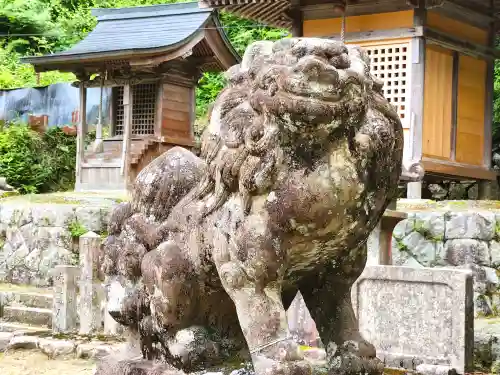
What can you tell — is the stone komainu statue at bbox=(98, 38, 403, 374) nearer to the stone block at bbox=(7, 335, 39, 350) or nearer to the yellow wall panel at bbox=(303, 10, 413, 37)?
the stone block at bbox=(7, 335, 39, 350)

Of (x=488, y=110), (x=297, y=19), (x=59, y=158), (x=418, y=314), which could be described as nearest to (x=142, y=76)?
(x=59, y=158)

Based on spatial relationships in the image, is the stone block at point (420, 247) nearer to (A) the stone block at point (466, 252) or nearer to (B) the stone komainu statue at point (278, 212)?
(A) the stone block at point (466, 252)

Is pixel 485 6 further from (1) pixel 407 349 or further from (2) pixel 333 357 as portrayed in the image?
(2) pixel 333 357

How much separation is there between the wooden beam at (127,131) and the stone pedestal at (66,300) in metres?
8.29

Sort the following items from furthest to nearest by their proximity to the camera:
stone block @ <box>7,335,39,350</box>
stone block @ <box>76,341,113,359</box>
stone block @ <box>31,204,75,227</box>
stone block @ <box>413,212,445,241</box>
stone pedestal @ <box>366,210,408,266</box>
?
stone block @ <box>31,204,75,227</box>, stone block @ <box>413,212,445,241</box>, stone block @ <box>7,335,39,350</box>, stone block @ <box>76,341,113,359</box>, stone pedestal @ <box>366,210,408,266</box>

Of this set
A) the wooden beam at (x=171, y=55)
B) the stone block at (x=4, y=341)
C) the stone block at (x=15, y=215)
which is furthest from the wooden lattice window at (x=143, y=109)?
the stone block at (x=4, y=341)

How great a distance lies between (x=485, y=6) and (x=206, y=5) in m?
4.79

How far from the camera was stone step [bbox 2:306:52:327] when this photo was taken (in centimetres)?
979

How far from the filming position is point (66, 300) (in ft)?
25.6

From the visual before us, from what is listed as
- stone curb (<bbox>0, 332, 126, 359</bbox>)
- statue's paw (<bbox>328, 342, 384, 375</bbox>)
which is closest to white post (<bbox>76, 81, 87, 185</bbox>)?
stone curb (<bbox>0, 332, 126, 359</bbox>)

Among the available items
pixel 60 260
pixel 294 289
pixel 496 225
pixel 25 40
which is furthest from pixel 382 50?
pixel 25 40

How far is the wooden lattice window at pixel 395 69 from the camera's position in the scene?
37.7 ft

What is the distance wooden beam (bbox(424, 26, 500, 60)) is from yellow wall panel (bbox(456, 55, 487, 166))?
146 millimetres

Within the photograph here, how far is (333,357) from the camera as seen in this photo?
2.96m
